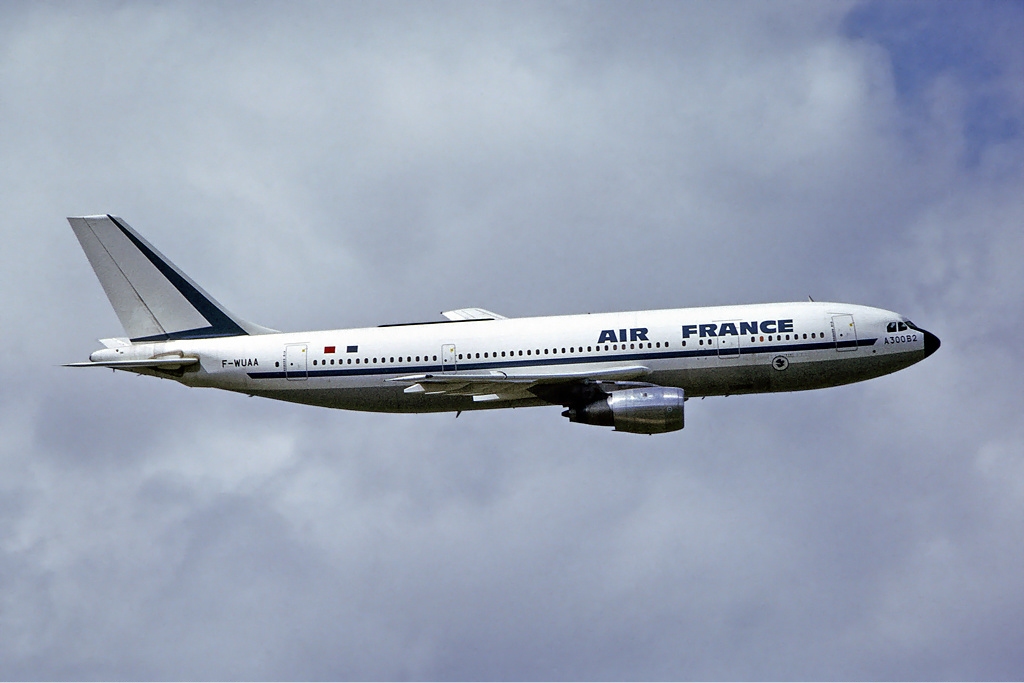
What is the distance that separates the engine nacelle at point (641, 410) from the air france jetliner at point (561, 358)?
7 cm

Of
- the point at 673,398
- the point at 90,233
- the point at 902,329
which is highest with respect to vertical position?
the point at 90,233

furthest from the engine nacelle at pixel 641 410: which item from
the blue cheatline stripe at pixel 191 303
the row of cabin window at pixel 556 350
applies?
the blue cheatline stripe at pixel 191 303

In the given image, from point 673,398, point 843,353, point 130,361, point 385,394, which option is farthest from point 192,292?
point 843,353

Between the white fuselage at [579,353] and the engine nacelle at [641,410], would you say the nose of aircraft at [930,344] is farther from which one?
the engine nacelle at [641,410]

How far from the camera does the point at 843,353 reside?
69.9 metres

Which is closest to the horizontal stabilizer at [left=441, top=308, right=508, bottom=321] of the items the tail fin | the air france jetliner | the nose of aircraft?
the air france jetliner

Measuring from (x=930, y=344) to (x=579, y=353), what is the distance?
60.0ft

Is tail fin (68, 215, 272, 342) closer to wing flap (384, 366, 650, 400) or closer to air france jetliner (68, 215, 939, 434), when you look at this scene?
air france jetliner (68, 215, 939, 434)

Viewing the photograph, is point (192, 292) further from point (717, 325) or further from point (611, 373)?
point (717, 325)

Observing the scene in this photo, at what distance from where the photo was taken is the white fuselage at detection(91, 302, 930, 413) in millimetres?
69250

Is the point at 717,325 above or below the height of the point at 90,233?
below

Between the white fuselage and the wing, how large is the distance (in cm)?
33

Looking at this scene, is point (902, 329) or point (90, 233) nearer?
point (902, 329)

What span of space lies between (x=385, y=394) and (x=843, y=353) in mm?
23409
